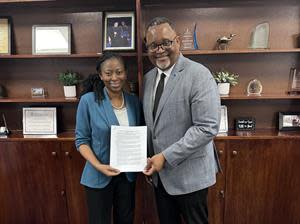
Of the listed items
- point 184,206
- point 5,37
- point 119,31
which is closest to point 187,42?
point 119,31

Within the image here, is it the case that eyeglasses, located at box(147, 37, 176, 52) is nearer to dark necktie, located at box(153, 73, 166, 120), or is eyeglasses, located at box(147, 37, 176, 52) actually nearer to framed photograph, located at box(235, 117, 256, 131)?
dark necktie, located at box(153, 73, 166, 120)

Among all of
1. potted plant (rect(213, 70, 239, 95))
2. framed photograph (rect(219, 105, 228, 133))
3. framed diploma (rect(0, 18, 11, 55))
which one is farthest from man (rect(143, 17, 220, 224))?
framed diploma (rect(0, 18, 11, 55))

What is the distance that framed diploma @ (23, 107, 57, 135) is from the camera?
2082 millimetres

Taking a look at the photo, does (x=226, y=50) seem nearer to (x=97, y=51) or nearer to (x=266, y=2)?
(x=266, y=2)

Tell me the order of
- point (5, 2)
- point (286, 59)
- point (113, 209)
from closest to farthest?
point (113, 209)
point (5, 2)
point (286, 59)

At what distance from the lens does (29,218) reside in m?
2.08

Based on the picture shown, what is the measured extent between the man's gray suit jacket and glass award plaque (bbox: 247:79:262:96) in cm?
89

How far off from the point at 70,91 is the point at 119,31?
0.67 meters

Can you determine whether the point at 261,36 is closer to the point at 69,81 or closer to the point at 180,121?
the point at 180,121

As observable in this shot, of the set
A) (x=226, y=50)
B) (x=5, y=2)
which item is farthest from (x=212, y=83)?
(x=5, y=2)

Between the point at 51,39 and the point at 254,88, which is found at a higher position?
the point at 51,39

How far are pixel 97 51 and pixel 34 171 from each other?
3.85ft

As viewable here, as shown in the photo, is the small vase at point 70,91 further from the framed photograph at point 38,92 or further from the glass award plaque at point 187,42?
the glass award plaque at point 187,42

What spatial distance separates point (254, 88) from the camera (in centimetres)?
199
